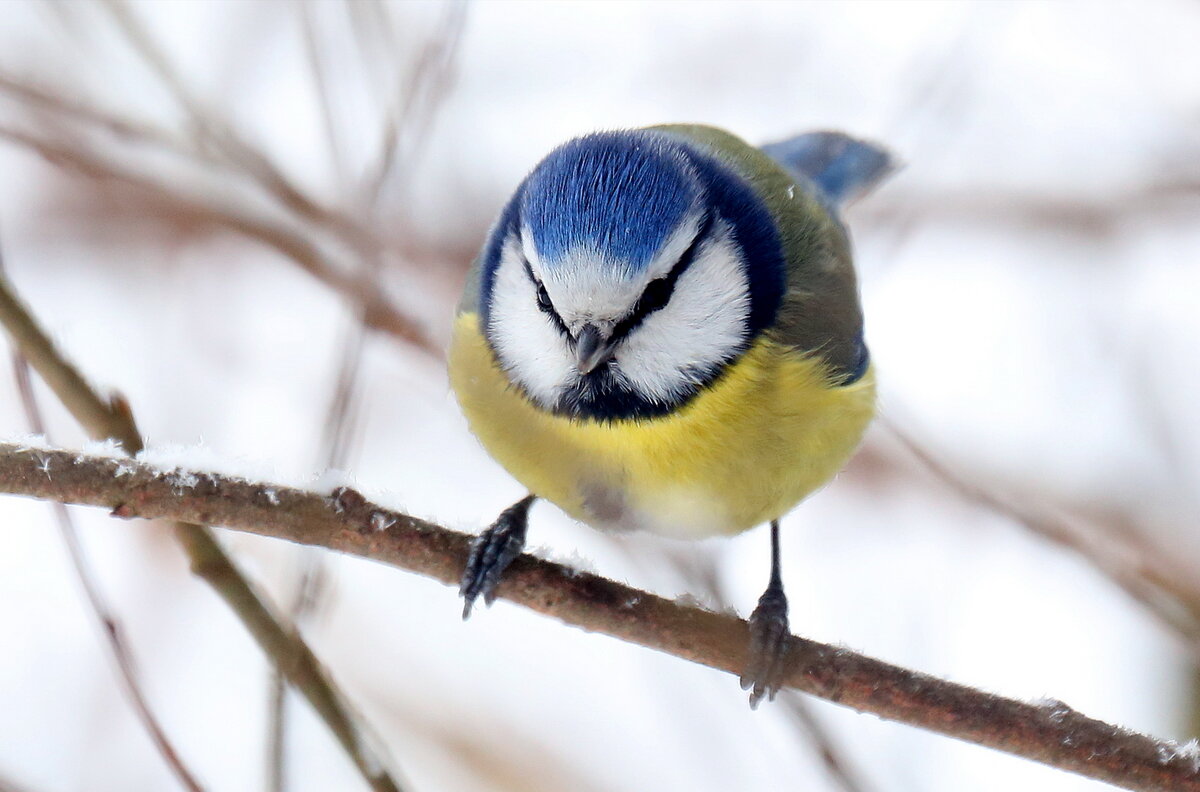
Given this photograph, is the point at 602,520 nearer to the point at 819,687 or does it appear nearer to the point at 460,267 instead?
the point at 819,687

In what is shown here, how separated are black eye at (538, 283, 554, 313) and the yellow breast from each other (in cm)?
19

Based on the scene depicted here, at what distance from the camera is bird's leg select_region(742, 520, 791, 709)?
5.12ft

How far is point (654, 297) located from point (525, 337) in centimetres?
22

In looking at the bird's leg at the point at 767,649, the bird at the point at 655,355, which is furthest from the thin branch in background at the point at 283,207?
the bird's leg at the point at 767,649

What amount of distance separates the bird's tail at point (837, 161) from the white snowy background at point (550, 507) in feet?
0.92

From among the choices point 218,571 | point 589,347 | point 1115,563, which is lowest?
point 218,571

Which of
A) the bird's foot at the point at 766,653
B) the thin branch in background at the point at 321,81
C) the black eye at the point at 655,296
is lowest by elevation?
the bird's foot at the point at 766,653

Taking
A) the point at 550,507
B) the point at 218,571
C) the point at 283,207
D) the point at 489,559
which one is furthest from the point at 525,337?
the point at 550,507

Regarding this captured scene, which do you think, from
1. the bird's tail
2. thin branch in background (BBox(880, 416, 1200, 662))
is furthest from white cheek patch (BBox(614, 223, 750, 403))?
the bird's tail

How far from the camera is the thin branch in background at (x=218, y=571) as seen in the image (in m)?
1.27

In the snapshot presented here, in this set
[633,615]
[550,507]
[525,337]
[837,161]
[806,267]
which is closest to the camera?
[633,615]

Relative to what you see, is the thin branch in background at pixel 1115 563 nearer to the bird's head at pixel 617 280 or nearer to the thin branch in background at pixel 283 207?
the bird's head at pixel 617 280

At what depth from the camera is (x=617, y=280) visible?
1.43 meters

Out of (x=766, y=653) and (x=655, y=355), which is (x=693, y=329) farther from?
(x=766, y=653)
